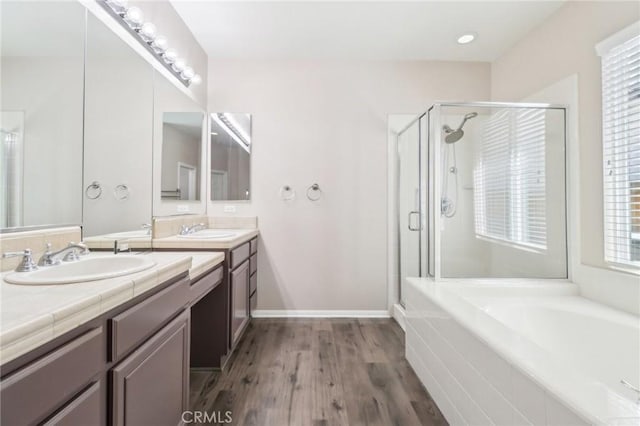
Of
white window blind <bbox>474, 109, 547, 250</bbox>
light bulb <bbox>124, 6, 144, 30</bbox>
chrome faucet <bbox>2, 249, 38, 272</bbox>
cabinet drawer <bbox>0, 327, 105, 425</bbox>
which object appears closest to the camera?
cabinet drawer <bbox>0, 327, 105, 425</bbox>

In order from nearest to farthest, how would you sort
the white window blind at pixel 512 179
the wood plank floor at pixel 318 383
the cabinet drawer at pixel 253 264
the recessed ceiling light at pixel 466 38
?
the wood plank floor at pixel 318 383
the white window blind at pixel 512 179
the recessed ceiling light at pixel 466 38
the cabinet drawer at pixel 253 264

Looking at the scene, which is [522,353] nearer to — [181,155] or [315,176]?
[315,176]

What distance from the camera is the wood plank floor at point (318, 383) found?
4.96 feet

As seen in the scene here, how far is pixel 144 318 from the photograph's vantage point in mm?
965

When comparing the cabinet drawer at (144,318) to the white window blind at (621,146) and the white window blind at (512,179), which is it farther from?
the white window blind at (621,146)

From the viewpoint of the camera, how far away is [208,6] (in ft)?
6.92

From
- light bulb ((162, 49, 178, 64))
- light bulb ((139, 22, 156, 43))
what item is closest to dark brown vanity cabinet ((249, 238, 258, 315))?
light bulb ((162, 49, 178, 64))

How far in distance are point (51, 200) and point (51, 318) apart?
2.87 feet

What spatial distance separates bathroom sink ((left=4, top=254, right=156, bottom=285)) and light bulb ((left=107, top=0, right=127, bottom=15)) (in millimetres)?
1387

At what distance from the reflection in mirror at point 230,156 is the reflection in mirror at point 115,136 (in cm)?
90

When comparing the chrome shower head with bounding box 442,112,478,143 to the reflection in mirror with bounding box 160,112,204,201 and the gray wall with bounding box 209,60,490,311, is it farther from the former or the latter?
the reflection in mirror with bounding box 160,112,204,201

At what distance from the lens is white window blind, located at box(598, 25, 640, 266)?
61.5 inches

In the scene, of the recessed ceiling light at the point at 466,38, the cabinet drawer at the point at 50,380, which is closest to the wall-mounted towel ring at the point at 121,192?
the cabinet drawer at the point at 50,380

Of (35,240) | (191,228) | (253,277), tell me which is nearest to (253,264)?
(253,277)
